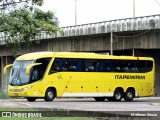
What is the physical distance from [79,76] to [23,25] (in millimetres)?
14598

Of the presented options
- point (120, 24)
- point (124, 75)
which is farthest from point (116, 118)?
point (120, 24)

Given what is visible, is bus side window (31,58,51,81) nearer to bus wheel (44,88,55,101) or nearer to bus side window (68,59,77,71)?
bus wheel (44,88,55,101)

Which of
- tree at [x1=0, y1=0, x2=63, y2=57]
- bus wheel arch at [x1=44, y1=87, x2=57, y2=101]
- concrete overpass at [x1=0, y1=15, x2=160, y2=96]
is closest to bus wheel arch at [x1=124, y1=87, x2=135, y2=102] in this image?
bus wheel arch at [x1=44, y1=87, x2=57, y2=101]

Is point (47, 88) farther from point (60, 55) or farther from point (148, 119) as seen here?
point (148, 119)

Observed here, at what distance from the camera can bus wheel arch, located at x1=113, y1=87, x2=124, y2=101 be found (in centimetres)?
3509

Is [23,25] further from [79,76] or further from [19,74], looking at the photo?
[79,76]

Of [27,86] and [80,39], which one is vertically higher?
[80,39]

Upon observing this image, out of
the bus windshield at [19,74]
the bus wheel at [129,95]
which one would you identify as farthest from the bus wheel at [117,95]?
the bus windshield at [19,74]

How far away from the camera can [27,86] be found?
1259 inches

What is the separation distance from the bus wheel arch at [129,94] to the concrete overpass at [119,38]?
1106 centimetres

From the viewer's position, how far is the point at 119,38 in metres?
51.7

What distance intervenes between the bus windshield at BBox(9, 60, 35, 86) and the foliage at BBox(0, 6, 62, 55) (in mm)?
11716

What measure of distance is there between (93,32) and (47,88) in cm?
2099

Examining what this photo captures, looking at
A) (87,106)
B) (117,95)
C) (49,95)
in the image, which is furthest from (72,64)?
(87,106)
